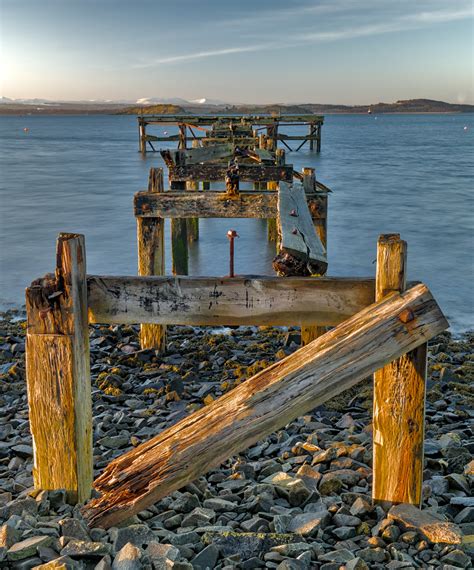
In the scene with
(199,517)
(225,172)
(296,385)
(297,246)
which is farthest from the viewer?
(225,172)

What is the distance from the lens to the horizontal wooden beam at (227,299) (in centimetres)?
382

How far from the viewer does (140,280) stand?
12.9 feet

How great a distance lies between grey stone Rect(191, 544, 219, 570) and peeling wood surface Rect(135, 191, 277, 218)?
5.47 m

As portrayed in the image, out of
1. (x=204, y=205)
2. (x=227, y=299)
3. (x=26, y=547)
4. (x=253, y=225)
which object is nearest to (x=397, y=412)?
(x=227, y=299)

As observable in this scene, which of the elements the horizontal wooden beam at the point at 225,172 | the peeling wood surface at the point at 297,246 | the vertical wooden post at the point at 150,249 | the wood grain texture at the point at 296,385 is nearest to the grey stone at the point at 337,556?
the wood grain texture at the point at 296,385

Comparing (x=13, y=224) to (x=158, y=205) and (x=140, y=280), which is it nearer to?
(x=158, y=205)

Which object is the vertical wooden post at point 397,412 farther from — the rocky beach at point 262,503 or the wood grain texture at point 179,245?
the wood grain texture at point 179,245

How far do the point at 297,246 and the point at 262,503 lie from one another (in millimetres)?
1651

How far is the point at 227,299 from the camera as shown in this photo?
3.88m

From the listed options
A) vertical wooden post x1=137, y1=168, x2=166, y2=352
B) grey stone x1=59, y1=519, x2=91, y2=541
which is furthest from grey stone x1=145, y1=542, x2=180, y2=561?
vertical wooden post x1=137, y1=168, x2=166, y2=352

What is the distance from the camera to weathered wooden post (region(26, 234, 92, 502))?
146 inches

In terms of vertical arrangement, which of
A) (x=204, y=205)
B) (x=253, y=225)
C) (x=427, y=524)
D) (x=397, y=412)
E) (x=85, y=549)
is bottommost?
(x=253, y=225)

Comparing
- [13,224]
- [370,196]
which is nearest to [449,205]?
[370,196]

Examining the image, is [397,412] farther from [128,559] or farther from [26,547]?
[26,547]
